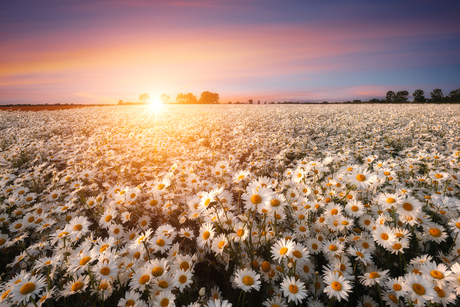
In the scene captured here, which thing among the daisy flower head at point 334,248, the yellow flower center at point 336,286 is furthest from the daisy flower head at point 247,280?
the daisy flower head at point 334,248

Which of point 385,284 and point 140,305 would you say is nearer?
point 140,305

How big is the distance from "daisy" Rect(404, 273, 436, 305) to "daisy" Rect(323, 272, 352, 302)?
1.58 feet

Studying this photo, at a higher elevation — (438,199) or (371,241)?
(438,199)

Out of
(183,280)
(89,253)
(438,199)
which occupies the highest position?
(438,199)

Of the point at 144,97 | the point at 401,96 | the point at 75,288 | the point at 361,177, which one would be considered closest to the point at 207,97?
the point at 144,97

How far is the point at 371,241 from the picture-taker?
96.1 inches

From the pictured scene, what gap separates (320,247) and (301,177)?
1383mm

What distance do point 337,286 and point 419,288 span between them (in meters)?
0.68

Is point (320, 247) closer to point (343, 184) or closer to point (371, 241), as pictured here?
point (371, 241)

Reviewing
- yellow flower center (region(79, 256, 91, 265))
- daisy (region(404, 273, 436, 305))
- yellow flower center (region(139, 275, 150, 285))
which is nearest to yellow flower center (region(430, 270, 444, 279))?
daisy (region(404, 273, 436, 305))

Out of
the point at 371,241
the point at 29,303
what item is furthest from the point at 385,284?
the point at 29,303

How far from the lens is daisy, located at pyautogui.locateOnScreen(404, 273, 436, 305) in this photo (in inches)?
66.6

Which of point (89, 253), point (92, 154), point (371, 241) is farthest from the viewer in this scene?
point (92, 154)

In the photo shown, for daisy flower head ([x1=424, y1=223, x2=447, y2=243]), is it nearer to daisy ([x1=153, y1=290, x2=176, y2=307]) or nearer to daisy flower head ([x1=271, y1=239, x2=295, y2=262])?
daisy flower head ([x1=271, y1=239, x2=295, y2=262])
